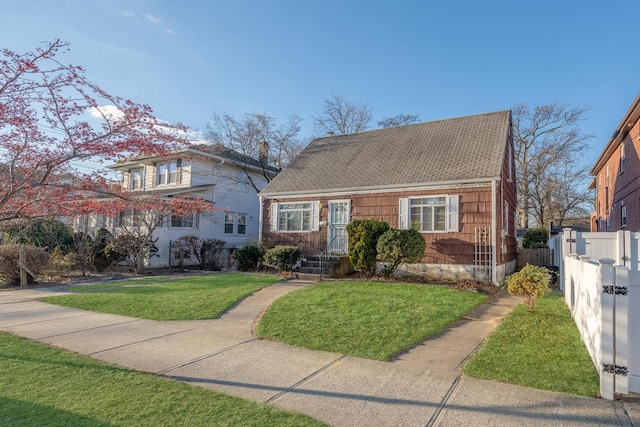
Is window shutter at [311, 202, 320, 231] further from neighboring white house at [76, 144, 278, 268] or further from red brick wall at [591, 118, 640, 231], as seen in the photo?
red brick wall at [591, 118, 640, 231]

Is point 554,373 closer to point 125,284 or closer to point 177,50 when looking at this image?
point 177,50

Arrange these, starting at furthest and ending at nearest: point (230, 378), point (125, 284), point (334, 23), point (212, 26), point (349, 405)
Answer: point (334, 23)
point (125, 284)
point (212, 26)
point (230, 378)
point (349, 405)

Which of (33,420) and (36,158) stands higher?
(36,158)

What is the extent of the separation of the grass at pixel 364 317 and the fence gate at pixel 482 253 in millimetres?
2548

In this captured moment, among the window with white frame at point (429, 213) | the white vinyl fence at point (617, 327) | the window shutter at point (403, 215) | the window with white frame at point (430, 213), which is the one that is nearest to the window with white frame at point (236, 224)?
the window shutter at point (403, 215)

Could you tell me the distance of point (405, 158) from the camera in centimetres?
1501

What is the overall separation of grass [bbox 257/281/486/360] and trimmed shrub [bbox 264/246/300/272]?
3681 millimetres

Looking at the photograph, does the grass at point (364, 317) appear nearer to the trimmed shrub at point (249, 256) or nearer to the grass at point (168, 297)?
the grass at point (168, 297)

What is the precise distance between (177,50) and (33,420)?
29.9 feet

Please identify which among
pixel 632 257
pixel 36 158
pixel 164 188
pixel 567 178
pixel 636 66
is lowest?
pixel 632 257

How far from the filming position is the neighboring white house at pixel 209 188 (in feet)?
61.5

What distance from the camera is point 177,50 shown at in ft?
32.3

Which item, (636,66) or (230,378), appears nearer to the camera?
(230,378)

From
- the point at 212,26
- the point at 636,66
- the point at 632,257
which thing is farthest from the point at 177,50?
the point at 636,66
